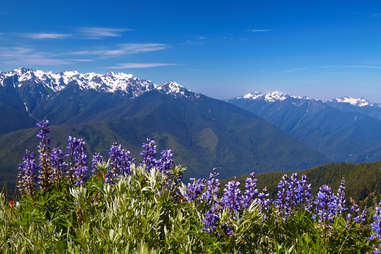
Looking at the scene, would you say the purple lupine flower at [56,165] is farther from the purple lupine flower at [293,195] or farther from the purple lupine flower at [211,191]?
the purple lupine flower at [293,195]

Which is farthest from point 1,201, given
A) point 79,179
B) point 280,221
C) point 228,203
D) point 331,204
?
point 331,204

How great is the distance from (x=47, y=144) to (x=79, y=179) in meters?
1.99

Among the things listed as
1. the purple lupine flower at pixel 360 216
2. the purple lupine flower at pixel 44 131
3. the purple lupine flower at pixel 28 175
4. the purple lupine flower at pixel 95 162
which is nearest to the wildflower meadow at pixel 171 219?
the purple lupine flower at pixel 360 216

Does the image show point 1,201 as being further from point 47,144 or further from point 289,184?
A: point 289,184

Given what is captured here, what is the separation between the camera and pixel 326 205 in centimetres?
568

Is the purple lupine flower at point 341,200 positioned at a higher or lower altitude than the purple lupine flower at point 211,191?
lower

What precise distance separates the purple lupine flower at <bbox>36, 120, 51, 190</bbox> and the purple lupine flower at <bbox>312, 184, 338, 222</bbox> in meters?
6.57

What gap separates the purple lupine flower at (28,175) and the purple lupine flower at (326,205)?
7.08m

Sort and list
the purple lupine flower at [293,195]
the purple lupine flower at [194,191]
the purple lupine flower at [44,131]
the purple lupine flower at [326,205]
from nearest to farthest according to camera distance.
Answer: the purple lupine flower at [194,191] → the purple lupine flower at [326,205] → the purple lupine flower at [293,195] → the purple lupine flower at [44,131]

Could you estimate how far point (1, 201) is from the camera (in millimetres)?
5129

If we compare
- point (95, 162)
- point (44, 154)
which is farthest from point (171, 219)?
point (44, 154)

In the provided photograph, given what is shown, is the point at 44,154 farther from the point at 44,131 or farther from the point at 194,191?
the point at 194,191

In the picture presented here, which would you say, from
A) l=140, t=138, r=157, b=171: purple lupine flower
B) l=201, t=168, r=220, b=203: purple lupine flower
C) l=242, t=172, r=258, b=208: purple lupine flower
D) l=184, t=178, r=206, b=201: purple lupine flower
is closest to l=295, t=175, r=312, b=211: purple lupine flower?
l=242, t=172, r=258, b=208: purple lupine flower

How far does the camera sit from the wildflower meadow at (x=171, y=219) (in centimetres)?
384
